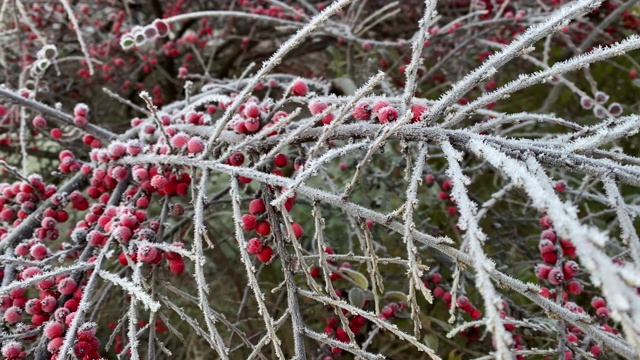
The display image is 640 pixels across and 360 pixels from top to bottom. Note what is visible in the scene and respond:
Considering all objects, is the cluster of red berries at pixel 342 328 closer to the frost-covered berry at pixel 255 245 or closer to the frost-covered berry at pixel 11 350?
the frost-covered berry at pixel 255 245

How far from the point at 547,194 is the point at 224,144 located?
0.91m

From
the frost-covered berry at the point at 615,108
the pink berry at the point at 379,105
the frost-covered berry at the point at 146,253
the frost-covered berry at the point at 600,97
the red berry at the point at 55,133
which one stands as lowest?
the frost-covered berry at the point at 146,253

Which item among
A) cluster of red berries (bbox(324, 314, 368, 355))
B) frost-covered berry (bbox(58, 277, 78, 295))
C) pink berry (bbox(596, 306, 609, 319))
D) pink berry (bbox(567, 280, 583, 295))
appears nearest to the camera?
frost-covered berry (bbox(58, 277, 78, 295))

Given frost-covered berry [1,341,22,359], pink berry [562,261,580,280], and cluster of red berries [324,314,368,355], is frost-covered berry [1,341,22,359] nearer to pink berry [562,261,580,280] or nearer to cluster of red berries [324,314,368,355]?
cluster of red berries [324,314,368,355]

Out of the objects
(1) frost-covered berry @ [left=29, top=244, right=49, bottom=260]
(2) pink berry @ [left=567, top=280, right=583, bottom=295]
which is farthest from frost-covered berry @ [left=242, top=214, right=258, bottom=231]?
(2) pink berry @ [left=567, top=280, right=583, bottom=295]

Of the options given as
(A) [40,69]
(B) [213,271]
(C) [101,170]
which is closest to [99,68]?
(B) [213,271]

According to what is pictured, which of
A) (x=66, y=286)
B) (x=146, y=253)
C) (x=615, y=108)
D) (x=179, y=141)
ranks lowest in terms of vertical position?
(x=66, y=286)

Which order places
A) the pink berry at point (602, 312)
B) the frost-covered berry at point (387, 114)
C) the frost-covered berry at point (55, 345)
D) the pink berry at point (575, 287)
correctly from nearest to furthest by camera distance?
1. the frost-covered berry at point (387, 114)
2. the frost-covered berry at point (55, 345)
3. the pink berry at point (575, 287)
4. the pink berry at point (602, 312)

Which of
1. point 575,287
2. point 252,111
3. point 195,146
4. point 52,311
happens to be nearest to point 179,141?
point 195,146

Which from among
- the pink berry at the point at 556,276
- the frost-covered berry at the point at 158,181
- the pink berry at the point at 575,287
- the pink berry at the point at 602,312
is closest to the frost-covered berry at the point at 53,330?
the frost-covered berry at the point at 158,181

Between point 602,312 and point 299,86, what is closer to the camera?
point 299,86

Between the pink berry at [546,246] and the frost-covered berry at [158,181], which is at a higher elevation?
the pink berry at [546,246]

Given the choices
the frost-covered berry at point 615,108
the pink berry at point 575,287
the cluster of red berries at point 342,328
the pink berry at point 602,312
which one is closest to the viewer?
the pink berry at point 575,287

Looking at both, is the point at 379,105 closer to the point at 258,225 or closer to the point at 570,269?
the point at 258,225
